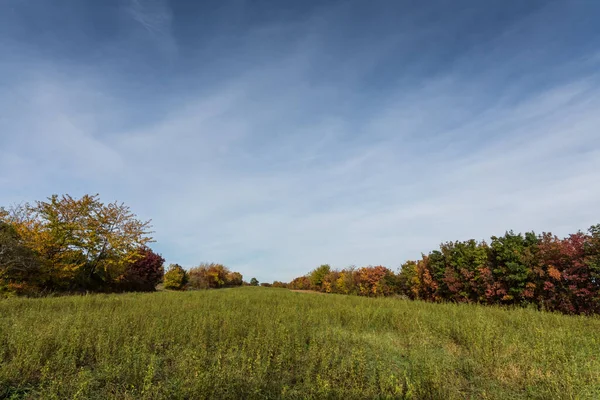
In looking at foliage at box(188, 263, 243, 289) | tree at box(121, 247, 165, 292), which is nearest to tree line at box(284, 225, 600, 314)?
tree at box(121, 247, 165, 292)

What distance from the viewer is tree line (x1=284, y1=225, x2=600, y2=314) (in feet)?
41.5

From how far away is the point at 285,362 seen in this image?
5.12m

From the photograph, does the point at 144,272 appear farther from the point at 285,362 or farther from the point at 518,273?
the point at 518,273

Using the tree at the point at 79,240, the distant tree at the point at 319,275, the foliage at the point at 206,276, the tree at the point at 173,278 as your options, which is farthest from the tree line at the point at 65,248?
the distant tree at the point at 319,275

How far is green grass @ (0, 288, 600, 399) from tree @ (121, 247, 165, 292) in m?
24.5

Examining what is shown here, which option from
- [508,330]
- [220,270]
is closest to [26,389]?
[508,330]

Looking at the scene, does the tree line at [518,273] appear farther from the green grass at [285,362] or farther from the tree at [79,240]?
the tree at [79,240]

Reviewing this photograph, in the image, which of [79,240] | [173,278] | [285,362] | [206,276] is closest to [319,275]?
[206,276]

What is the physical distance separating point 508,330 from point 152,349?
8496 mm

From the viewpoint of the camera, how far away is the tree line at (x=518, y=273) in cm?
1265

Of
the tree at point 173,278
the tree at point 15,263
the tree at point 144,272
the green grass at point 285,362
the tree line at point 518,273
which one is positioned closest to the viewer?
the green grass at point 285,362

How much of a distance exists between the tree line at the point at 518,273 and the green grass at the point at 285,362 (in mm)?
6778

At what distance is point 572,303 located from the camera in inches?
521

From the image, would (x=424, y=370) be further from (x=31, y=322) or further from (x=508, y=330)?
(x=31, y=322)
